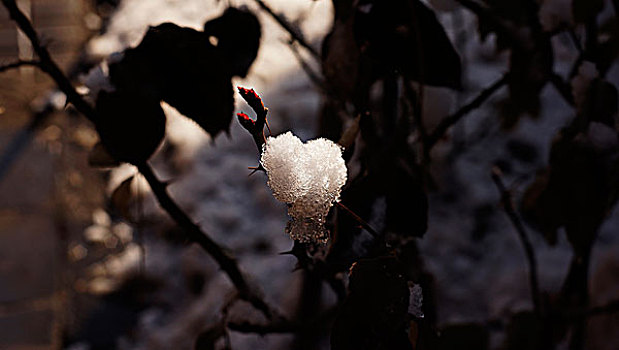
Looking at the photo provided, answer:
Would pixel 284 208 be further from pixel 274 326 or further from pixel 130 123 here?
pixel 130 123

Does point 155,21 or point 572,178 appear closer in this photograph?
point 572,178

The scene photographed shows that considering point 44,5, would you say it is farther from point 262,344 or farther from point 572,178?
point 572,178

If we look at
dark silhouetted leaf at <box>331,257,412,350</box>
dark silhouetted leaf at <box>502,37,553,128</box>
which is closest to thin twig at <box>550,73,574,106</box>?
dark silhouetted leaf at <box>502,37,553,128</box>

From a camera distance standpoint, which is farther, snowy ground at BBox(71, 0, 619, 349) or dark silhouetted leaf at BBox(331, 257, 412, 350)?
snowy ground at BBox(71, 0, 619, 349)

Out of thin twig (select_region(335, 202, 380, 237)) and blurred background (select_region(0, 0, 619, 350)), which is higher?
thin twig (select_region(335, 202, 380, 237))

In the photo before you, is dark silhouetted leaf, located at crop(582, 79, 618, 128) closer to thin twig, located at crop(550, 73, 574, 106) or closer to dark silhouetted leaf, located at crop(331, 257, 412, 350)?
thin twig, located at crop(550, 73, 574, 106)

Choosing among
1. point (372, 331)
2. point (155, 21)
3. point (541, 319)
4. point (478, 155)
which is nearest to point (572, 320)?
point (541, 319)

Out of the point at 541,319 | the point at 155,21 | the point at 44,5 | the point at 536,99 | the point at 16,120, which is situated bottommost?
the point at 16,120

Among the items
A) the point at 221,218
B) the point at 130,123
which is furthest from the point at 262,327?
the point at 221,218
